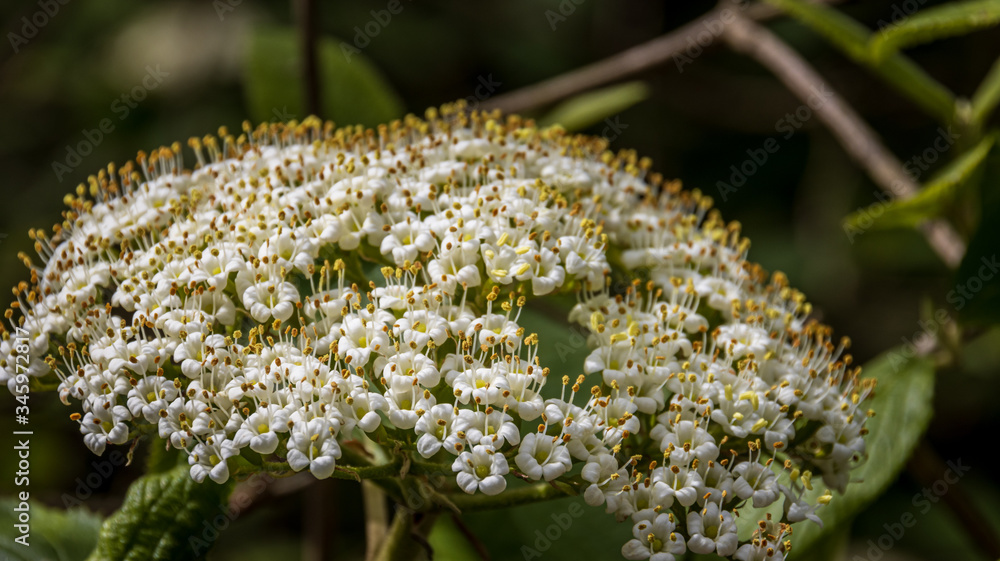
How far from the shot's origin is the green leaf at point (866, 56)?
187 centimetres

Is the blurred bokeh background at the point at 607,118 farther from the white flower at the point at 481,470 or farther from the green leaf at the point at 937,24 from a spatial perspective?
the white flower at the point at 481,470

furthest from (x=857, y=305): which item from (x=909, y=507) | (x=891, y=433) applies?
(x=891, y=433)

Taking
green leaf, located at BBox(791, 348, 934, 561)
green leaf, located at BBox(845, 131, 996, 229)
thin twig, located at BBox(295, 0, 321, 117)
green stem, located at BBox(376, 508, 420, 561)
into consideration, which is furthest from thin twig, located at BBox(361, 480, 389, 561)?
green leaf, located at BBox(845, 131, 996, 229)

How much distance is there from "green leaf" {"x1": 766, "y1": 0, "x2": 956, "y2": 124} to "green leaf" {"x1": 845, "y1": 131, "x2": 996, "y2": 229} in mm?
261

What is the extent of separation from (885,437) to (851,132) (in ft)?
2.96

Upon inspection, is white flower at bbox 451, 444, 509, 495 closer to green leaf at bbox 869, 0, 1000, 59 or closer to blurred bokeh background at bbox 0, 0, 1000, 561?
green leaf at bbox 869, 0, 1000, 59

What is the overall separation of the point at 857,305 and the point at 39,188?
394 cm

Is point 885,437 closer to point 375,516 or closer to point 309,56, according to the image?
point 375,516

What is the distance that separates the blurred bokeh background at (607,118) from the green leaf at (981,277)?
1806 mm

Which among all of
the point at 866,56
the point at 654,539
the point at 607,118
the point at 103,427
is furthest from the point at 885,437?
the point at 607,118

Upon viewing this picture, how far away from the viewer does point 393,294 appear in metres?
1.29

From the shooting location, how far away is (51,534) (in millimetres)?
1495

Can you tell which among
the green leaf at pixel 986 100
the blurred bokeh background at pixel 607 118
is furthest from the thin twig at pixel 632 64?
the blurred bokeh background at pixel 607 118

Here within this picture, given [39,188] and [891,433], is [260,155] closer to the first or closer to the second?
[891,433]
